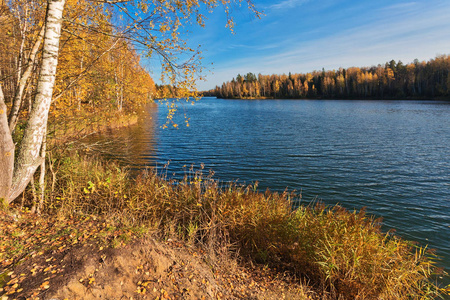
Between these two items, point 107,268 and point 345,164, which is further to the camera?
point 345,164

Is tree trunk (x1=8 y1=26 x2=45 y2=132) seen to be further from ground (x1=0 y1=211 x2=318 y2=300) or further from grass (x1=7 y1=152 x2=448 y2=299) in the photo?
ground (x1=0 y1=211 x2=318 y2=300)

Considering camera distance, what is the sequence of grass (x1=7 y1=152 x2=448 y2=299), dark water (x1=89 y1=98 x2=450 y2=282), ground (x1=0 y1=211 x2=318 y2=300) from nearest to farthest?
ground (x1=0 y1=211 x2=318 y2=300), grass (x1=7 y1=152 x2=448 y2=299), dark water (x1=89 y1=98 x2=450 y2=282)

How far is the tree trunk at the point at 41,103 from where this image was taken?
399 cm

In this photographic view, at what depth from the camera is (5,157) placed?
3.97 m

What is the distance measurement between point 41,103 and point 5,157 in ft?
3.46

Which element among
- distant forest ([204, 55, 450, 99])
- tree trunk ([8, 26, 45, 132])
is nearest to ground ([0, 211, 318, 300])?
tree trunk ([8, 26, 45, 132])

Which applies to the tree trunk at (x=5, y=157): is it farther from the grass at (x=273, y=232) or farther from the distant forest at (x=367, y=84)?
the distant forest at (x=367, y=84)


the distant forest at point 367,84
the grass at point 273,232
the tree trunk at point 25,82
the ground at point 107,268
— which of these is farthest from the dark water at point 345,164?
the distant forest at point 367,84

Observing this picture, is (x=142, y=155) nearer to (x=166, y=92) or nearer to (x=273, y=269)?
(x=166, y=92)

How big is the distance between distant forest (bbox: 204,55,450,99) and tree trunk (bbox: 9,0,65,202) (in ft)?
325

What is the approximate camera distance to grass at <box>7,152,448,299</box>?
4.55 m

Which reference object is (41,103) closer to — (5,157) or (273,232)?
(5,157)

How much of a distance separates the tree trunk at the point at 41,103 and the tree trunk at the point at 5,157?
13 centimetres

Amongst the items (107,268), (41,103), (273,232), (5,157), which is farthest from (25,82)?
(273,232)
